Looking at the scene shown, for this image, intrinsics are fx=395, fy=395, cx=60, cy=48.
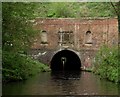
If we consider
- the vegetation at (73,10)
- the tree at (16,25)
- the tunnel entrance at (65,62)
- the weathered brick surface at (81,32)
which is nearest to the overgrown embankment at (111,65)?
Answer: the tree at (16,25)

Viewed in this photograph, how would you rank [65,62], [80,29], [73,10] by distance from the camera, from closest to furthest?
1. [80,29]
2. [65,62]
3. [73,10]

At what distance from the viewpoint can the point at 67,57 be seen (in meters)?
44.4

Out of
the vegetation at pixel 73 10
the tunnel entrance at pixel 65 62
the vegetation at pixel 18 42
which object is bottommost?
the tunnel entrance at pixel 65 62

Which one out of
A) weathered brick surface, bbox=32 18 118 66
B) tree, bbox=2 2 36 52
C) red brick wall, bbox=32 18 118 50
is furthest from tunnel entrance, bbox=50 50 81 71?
tree, bbox=2 2 36 52

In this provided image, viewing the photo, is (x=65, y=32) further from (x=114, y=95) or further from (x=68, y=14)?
(x=114, y=95)

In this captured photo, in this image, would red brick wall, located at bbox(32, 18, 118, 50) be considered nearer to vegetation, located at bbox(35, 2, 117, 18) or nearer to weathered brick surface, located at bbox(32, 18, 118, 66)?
weathered brick surface, located at bbox(32, 18, 118, 66)

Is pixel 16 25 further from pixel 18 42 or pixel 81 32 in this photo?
pixel 81 32

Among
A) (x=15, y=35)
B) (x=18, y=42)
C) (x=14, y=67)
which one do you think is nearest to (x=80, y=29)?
(x=18, y=42)

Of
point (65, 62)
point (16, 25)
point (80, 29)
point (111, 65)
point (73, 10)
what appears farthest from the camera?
point (73, 10)

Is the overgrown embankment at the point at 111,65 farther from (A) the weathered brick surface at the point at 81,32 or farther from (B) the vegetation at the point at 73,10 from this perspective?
(B) the vegetation at the point at 73,10

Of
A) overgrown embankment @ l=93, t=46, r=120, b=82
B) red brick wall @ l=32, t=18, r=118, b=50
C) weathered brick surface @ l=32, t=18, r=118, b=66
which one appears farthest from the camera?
weathered brick surface @ l=32, t=18, r=118, b=66

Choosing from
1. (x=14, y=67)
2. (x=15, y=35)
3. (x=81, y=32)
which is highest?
(x=81, y=32)

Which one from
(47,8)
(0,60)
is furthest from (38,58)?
(0,60)

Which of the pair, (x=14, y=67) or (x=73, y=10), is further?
(x=73, y=10)
